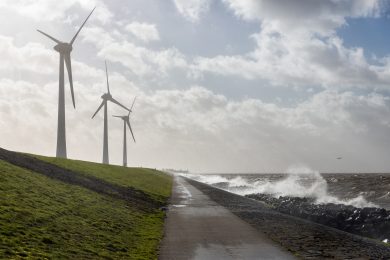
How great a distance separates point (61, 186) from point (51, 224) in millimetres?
13118

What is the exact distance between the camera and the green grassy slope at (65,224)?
52.5 feet

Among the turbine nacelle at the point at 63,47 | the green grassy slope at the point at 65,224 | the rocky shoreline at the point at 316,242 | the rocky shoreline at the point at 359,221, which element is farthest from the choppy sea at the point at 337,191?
the turbine nacelle at the point at 63,47

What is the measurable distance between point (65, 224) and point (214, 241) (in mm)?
7540

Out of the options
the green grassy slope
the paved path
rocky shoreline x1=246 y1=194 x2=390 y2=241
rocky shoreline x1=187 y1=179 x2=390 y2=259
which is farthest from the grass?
rocky shoreline x1=187 y1=179 x2=390 y2=259

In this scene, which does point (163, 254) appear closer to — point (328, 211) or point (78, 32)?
point (328, 211)

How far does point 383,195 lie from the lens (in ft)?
233

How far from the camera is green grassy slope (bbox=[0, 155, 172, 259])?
1602 centimetres

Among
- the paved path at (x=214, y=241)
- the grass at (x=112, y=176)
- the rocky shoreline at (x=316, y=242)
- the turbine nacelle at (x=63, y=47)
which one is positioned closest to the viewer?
the paved path at (x=214, y=241)

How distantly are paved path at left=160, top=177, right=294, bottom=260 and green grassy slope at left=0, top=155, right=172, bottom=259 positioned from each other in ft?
3.12

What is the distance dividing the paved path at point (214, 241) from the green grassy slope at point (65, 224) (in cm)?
95

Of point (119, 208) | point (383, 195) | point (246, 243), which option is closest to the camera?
point (246, 243)

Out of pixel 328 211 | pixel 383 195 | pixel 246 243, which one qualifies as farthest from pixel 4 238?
pixel 383 195

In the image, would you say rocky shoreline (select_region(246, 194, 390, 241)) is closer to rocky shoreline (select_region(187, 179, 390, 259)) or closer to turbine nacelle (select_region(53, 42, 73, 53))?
rocky shoreline (select_region(187, 179, 390, 259))

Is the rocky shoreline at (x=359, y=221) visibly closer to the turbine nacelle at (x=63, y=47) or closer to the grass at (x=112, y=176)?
the grass at (x=112, y=176)
